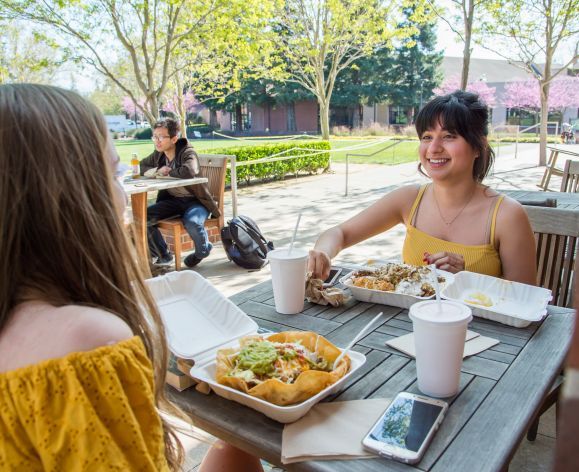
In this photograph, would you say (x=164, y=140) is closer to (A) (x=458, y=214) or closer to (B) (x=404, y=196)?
(B) (x=404, y=196)

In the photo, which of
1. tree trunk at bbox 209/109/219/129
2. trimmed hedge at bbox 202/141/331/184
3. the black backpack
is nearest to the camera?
the black backpack

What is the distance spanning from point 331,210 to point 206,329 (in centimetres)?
633

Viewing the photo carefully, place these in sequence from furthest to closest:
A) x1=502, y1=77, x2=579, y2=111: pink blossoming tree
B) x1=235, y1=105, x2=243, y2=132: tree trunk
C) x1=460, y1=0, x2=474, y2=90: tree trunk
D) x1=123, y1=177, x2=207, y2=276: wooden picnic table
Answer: x1=235, y1=105, x2=243, y2=132: tree trunk < x1=502, y1=77, x2=579, y2=111: pink blossoming tree < x1=460, y1=0, x2=474, y2=90: tree trunk < x1=123, y1=177, x2=207, y2=276: wooden picnic table

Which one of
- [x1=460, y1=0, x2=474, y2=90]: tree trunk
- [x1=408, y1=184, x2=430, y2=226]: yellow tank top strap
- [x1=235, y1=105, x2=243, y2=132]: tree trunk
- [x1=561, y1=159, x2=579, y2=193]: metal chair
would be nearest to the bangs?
[x1=408, y1=184, x2=430, y2=226]: yellow tank top strap

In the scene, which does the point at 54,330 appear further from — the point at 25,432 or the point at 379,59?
the point at 379,59

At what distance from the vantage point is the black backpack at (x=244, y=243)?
4762 mm

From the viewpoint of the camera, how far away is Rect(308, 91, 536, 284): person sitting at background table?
1970 millimetres

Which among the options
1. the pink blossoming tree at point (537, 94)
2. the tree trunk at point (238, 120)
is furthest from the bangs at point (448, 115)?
the tree trunk at point (238, 120)

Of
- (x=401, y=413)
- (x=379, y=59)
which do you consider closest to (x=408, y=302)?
(x=401, y=413)

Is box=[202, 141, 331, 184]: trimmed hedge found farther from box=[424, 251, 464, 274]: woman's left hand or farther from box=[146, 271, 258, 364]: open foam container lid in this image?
box=[146, 271, 258, 364]: open foam container lid

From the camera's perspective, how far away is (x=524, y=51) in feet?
39.4

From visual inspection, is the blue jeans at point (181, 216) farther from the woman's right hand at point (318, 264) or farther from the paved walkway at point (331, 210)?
the woman's right hand at point (318, 264)

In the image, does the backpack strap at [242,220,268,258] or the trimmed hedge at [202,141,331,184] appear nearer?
the backpack strap at [242,220,268,258]

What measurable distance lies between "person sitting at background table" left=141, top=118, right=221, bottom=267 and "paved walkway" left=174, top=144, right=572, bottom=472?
0.35m
